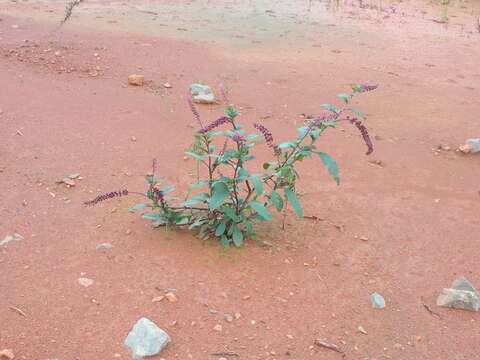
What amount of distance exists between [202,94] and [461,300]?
114 inches

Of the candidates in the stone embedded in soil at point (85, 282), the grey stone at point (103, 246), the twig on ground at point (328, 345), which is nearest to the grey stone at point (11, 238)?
the grey stone at point (103, 246)

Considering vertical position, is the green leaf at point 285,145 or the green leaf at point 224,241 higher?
the green leaf at point 285,145

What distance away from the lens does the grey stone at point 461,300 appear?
2.62 meters

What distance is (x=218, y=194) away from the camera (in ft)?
8.82

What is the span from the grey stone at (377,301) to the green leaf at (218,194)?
0.77 metres

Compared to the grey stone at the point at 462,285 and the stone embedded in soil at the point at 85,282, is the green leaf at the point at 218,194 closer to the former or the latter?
the stone embedded in soil at the point at 85,282

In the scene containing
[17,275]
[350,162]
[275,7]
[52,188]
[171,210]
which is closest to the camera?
[17,275]

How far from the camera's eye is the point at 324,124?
2.64 meters

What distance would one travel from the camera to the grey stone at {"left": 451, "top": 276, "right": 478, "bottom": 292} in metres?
2.70

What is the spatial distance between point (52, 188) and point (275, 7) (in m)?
6.11

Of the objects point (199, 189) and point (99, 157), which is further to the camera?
point (99, 157)

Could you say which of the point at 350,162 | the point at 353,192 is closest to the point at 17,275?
the point at 353,192

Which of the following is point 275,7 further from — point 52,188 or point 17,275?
point 17,275

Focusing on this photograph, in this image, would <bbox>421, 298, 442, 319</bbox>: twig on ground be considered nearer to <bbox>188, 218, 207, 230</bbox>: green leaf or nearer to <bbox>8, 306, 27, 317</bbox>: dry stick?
<bbox>188, 218, 207, 230</bbox>: green leaf
